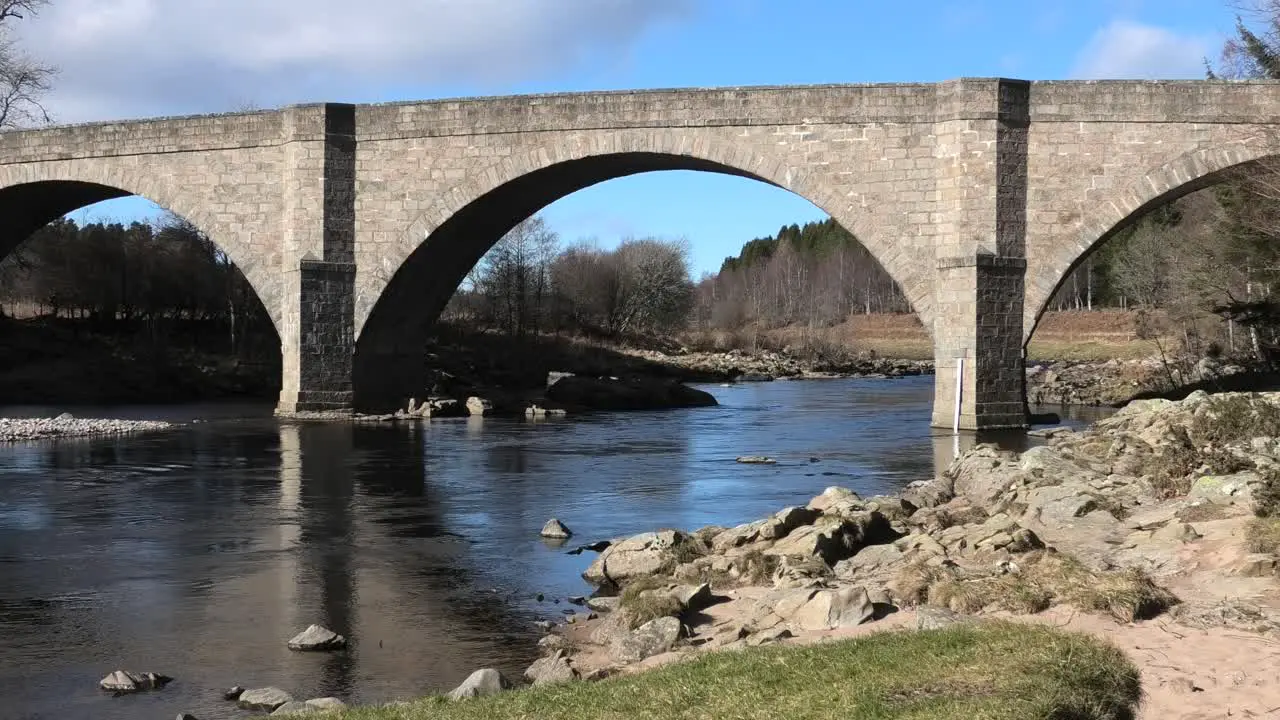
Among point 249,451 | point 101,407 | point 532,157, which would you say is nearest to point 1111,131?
point 532,157

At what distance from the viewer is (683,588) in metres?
9.74

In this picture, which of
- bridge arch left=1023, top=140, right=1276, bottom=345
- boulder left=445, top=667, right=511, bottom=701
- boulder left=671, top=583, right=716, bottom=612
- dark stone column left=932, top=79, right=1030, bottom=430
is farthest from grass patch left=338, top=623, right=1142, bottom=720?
bridge arch left=1023, top=140, right=1276, bottom=345

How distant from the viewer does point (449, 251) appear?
2844 cm

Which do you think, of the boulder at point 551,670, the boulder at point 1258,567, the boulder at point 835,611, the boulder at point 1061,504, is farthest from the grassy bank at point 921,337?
the boulder at point 551,670

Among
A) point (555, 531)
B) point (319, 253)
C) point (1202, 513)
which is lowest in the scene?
point (555, 531)

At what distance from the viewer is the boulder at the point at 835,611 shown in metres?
8.45

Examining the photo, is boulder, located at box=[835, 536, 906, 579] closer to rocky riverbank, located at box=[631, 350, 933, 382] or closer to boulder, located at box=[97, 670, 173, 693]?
boulder, located at box=[97, 670, 173, 693]

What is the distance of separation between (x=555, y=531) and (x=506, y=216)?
15896 mm

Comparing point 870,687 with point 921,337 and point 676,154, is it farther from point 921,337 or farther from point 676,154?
point 921,337

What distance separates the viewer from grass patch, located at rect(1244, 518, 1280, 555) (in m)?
8.73

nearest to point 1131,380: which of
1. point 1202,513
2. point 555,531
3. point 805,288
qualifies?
point 555,531

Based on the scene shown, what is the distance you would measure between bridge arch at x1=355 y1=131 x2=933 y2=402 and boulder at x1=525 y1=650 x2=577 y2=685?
15.9 meters

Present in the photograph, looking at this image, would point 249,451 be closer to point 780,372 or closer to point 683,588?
point 683,588

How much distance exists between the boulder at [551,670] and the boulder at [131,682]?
2.34m
